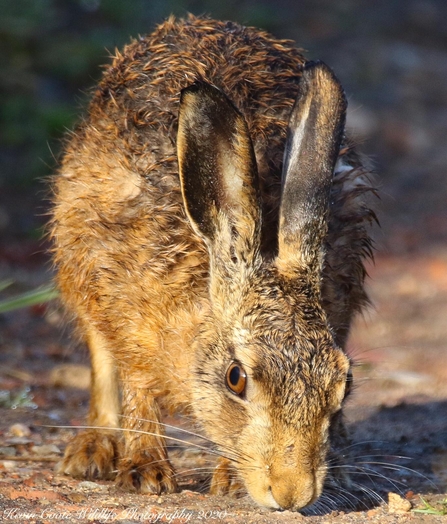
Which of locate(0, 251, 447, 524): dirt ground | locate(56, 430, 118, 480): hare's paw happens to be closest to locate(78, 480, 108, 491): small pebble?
locate(0, 251, 447, 524): dirt ground

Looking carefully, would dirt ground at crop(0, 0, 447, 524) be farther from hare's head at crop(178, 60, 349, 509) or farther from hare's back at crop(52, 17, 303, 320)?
hare's back at crop(52, 17, 303, 320)

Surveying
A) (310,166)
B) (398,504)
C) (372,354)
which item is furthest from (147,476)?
(372,354)

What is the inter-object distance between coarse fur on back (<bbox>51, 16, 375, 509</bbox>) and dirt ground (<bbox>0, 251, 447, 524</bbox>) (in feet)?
0.72

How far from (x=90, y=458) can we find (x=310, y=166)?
1.70 metres

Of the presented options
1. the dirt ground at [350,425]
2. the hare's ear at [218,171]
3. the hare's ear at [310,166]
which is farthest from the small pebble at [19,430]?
the hare's ear at [310,166]

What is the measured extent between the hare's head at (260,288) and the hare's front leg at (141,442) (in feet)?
1.24

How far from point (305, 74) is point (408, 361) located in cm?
345

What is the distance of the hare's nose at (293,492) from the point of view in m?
3.63

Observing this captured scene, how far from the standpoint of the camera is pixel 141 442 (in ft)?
14.9

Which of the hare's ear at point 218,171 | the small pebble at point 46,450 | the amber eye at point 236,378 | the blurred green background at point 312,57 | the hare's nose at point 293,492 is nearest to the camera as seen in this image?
the hare's nose at point 293,492

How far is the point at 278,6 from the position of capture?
1480cm

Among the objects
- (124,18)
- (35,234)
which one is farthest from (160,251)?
(124,18)

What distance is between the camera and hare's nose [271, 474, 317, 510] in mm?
3631

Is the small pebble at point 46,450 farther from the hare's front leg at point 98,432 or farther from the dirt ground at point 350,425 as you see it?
the hare's front leg at point 98,432
